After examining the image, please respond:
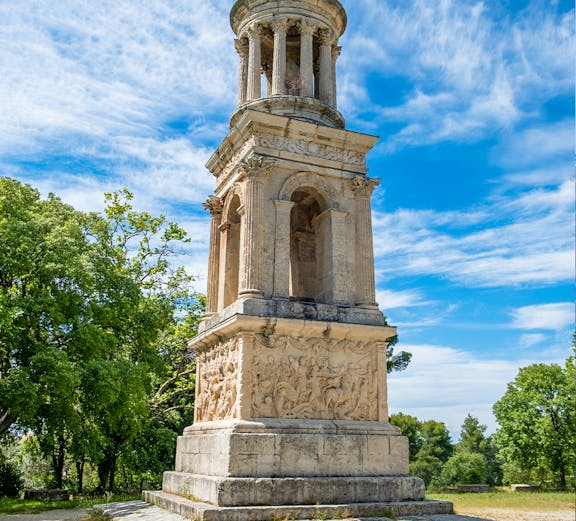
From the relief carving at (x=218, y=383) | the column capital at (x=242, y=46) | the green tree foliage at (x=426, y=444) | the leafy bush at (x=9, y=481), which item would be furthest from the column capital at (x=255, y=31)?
the green tree foliage at (x=426, y=444)

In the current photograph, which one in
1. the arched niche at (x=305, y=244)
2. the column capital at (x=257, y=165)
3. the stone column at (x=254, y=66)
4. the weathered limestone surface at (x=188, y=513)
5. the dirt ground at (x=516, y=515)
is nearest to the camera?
the weathered limestone surface at (x=188, y=513)

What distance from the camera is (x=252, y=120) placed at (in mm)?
11961

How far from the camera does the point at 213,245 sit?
13.9 meters

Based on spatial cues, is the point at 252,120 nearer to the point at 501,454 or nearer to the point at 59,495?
the point at 59,495

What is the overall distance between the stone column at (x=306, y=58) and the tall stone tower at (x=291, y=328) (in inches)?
1.2

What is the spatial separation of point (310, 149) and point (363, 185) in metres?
1.42

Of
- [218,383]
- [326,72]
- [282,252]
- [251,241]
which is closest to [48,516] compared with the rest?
[218,383]

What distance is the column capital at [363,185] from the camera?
12.6 m

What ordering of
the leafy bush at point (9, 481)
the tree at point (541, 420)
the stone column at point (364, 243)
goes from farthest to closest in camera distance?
the tree at point (541, 420)
the leafy bush at point (9, 481)
the stone column at point (364, 243)

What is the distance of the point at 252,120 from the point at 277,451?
6660 mm

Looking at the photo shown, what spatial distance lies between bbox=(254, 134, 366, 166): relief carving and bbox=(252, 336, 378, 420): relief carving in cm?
417

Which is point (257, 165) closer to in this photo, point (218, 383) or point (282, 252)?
point (282, 252)

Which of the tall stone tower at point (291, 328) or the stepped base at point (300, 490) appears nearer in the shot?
the stepped base at point (300, 490)

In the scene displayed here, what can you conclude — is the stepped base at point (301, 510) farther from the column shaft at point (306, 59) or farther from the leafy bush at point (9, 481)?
the leafy bush at point (9, 481)
